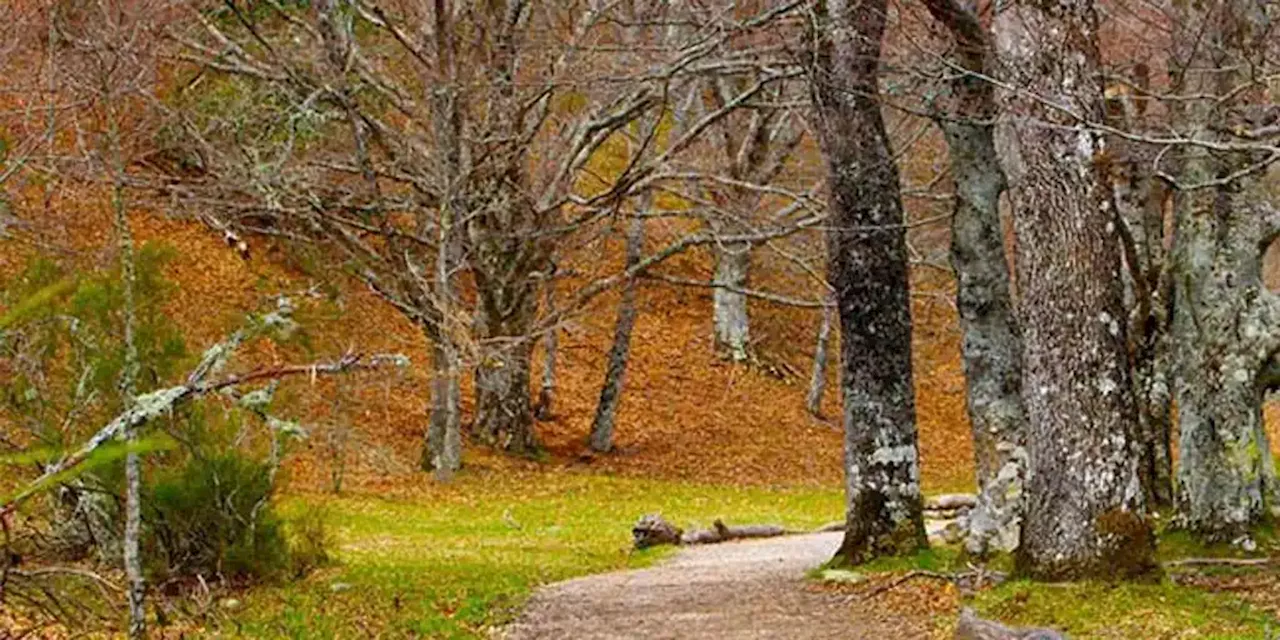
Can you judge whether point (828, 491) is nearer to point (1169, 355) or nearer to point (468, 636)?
point (1169, 355)

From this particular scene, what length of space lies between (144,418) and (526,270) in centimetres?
2378

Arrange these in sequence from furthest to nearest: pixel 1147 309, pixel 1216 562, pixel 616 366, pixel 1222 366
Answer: pixel 616 366, pixel 1147 309, pixel 1222 366, pixel 1216 562

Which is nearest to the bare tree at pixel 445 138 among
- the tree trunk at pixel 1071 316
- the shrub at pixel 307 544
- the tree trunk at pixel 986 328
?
the shrub at pixel 307 544

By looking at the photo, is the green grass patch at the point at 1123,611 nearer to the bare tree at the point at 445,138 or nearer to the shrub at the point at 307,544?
the shrub at the point at 307,544

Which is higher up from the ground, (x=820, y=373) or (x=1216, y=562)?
(x=820, y=373)

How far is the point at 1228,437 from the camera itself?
12750 millimetres

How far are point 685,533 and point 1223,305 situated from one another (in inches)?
313

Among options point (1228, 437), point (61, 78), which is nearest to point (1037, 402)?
point (1228, 437)

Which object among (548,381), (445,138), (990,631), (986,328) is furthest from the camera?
(548,381)

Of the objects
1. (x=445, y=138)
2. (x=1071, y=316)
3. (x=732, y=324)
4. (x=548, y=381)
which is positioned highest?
(x=445, y=138)

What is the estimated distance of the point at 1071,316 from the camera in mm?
9500

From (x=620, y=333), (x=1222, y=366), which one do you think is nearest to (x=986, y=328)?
(x=1222, y=366)

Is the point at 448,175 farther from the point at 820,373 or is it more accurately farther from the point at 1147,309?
the point at 820,373

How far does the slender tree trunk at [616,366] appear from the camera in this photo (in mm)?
28688
